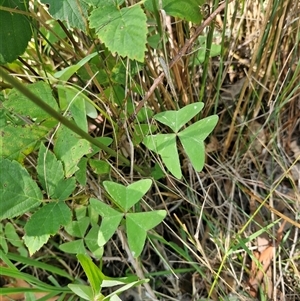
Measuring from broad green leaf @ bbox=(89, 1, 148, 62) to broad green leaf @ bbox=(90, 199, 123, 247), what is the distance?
1.08 ft

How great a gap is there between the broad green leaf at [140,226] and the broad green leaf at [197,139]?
13 cm

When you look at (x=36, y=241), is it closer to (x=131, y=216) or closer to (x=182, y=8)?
(x=131, y=216)

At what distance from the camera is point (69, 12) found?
34.3 inches

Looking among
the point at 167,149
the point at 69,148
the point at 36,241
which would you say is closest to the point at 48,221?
the point at 36,241

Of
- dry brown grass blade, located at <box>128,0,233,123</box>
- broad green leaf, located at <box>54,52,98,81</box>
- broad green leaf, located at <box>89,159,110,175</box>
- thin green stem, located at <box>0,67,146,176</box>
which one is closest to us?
thin green stem, located at <box>0,67,146,176</box>

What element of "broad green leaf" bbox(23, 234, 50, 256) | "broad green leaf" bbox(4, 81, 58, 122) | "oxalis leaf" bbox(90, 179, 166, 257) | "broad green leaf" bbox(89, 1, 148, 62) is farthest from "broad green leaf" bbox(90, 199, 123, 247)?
"broad green leaf" bbox(89, 1, 148, 62)

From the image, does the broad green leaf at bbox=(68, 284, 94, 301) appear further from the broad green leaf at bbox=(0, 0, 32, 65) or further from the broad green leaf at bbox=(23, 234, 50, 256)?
the broad green leaf at bbox=(0, 0, 32, 65)

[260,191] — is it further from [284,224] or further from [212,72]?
[212,72]

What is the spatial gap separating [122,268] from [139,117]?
516 mm

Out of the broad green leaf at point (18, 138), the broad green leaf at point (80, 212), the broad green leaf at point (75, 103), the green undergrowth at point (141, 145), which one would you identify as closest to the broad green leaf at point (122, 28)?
the green undergrowth at point (141, 145)

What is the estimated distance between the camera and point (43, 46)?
4.33 feet

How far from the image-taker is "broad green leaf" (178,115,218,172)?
873 mm

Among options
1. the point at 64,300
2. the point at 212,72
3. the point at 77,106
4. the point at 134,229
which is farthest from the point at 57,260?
the point at 212,72

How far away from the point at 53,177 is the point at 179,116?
0.31 m
